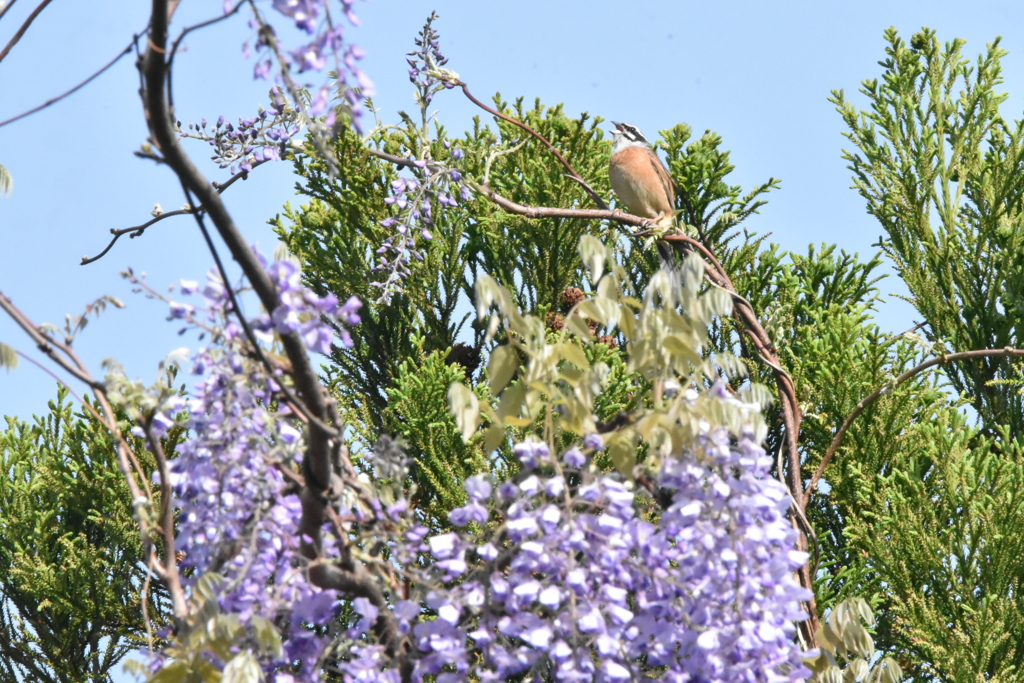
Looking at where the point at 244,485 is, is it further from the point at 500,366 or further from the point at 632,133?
the point at 632,133

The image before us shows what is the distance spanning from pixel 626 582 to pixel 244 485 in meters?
0.73

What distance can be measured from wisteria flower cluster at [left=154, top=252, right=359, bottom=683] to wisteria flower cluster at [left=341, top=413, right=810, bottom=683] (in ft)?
0.46

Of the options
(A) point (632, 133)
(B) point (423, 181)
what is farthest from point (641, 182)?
(B) point (423, 181)

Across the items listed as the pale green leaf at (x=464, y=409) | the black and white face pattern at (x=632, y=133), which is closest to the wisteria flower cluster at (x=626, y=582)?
the pale green leaf at (x=464, y=409)

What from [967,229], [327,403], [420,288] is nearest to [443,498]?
[420,288]

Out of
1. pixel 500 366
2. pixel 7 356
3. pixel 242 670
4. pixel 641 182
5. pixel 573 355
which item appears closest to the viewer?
pixel 242 670

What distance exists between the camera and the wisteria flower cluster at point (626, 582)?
77.7 inches

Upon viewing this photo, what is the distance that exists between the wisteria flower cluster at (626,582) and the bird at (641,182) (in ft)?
9.35

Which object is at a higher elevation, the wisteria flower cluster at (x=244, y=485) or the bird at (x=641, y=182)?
the bird at (x=641, y=182)

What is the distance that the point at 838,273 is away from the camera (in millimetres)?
5309

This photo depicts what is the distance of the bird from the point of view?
4906 millimetres

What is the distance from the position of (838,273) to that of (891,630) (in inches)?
67.1

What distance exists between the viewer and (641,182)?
4.91 m

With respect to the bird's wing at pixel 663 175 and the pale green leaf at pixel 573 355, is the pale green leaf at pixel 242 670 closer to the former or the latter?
the pale green leaf at pixel 573 355
